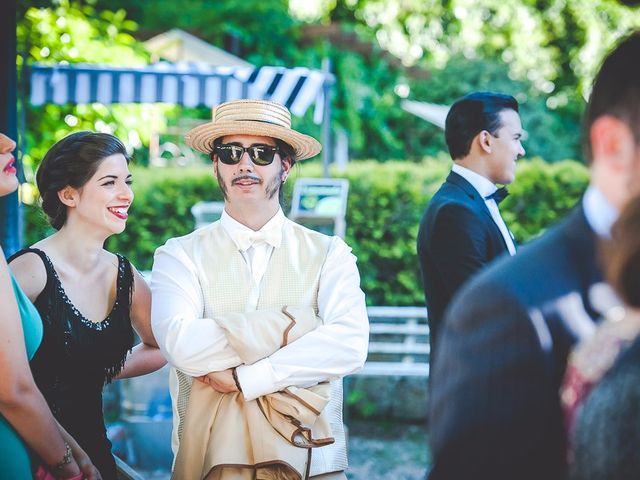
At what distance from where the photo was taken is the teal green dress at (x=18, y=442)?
239cm

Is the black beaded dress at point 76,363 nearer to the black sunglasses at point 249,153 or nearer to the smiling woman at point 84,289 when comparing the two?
the smiling woman at point 84,289

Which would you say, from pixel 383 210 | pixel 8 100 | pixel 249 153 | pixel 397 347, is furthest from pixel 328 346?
pixel 383 210

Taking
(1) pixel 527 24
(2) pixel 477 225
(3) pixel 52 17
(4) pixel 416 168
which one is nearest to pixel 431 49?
(1) pixel 527 24

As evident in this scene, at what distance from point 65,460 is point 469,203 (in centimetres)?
186

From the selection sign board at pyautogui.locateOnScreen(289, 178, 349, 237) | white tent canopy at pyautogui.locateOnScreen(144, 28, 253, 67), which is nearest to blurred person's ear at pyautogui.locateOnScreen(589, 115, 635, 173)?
Result: sign board at pyautogui.locateOnScreen(289, 178, 349, 237)

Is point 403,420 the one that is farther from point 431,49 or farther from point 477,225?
point 431,49

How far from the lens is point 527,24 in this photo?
899 inches

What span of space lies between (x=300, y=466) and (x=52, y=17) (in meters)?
7.00

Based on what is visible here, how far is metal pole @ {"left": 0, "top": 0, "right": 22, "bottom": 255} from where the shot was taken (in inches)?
162

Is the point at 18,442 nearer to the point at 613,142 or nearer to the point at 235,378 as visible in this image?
the point at 235,378

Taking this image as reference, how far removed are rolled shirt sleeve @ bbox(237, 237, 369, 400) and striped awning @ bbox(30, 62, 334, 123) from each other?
484 centimetres

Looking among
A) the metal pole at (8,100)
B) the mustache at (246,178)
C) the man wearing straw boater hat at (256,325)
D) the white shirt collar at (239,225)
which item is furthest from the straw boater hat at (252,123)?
the metal pole at (8,100)

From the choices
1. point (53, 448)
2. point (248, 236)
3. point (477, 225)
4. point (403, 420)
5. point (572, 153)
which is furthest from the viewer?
point (572, 153)

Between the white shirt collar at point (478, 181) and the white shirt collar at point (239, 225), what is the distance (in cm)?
92
